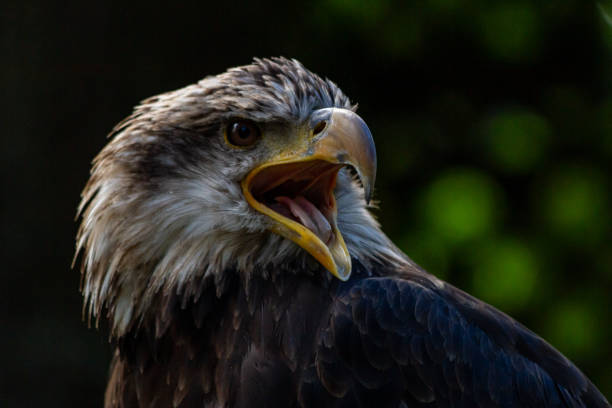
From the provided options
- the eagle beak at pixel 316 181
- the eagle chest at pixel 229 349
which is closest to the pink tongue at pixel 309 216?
the eagle beak at pixel 316 181

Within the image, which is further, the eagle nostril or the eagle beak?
the eagle nostril

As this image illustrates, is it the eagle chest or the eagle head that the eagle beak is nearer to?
the eagle head

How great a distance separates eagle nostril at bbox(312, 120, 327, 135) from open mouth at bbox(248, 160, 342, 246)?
0.28 ft

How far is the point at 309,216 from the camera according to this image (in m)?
2.39

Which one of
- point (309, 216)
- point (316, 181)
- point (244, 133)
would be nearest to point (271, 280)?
point (309, 216)

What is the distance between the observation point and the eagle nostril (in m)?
2.33

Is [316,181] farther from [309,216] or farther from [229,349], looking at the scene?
[229,349]

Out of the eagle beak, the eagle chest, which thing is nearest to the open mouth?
the eagle beak

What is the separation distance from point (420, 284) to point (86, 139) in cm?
309

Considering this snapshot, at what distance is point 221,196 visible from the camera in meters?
2.42

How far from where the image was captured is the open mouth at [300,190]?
2395 mm

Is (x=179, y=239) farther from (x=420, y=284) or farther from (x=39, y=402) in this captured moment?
(x=39, y=402)

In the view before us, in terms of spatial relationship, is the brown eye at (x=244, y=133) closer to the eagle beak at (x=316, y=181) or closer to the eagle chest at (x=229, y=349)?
the eagle beak at (x=316, y=181)

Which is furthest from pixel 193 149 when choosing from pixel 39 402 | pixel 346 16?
pixel 39 402
